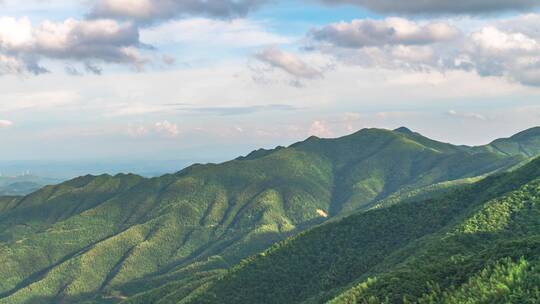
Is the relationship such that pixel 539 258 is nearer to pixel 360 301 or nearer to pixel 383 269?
pixel 360 301

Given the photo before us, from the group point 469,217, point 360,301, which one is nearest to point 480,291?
point 360,301

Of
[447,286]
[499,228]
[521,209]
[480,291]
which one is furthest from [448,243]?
[480,291]

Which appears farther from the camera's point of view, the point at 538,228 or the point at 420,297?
the point at 538,228

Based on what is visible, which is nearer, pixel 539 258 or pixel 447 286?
pixel 539 258

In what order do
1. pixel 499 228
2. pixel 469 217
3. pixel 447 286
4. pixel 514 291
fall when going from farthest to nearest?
pixel 469 217
pixel 499 228
pixel 447 286
pixel 514 291

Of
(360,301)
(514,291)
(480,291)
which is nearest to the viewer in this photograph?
(514,291)

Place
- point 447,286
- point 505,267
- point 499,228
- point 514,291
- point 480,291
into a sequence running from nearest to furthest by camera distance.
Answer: point 514,291 < point 480,291 < point 505,267 < point 447,286 < point 499,228

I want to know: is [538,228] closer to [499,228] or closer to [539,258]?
[499,228]

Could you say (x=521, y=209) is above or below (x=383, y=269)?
above

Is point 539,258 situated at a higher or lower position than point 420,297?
higher
